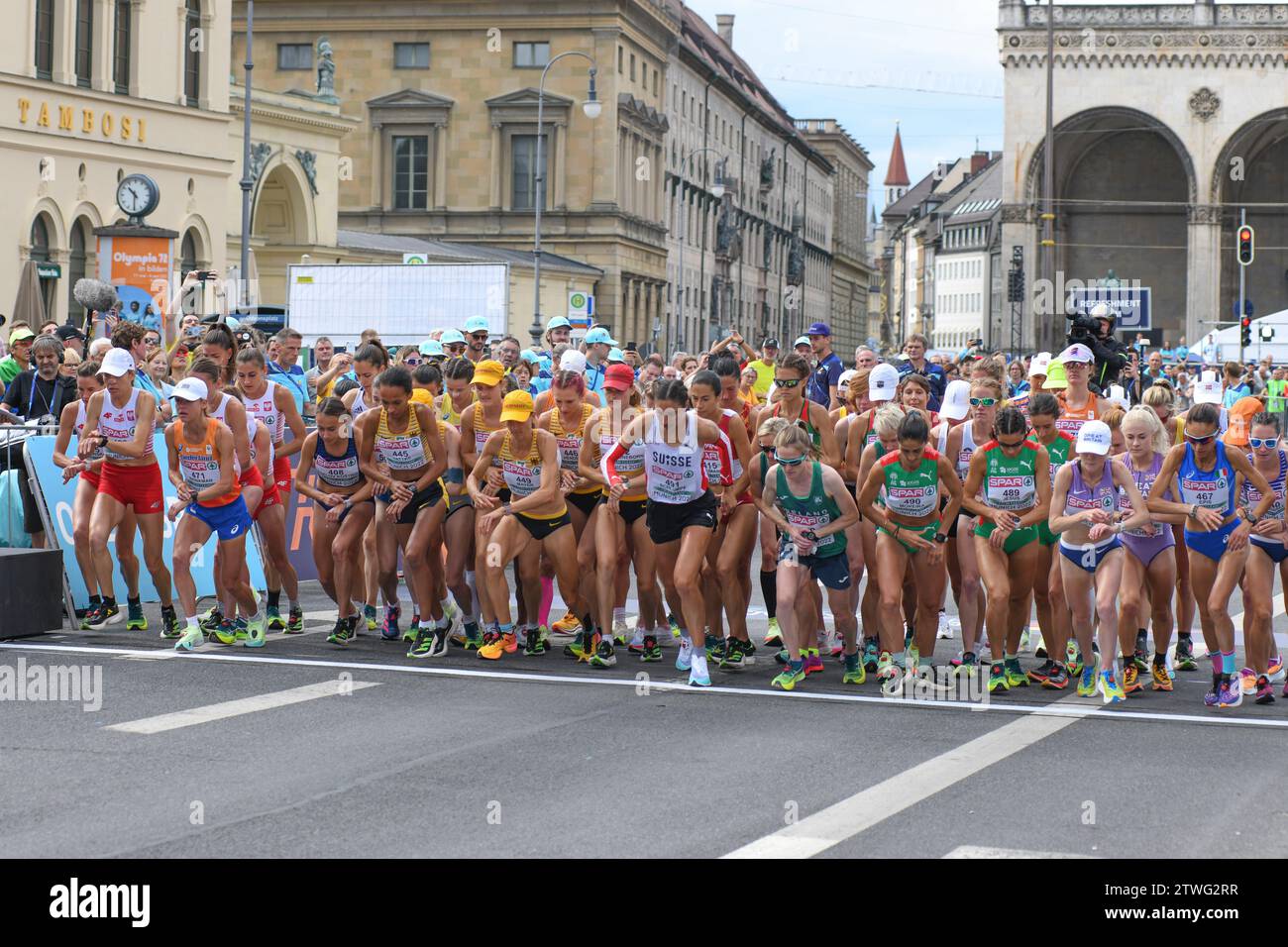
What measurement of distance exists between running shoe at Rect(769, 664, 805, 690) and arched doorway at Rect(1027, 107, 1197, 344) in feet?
248

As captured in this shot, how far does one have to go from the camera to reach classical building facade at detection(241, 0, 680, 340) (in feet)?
250

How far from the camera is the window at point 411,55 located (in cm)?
7706

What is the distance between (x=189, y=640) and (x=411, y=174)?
66.2m

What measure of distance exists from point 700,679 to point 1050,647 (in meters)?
2.30

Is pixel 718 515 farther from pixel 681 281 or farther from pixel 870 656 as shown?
pixel 681 281

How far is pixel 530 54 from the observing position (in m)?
76.2

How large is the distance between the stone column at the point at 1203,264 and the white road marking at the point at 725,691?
74.3 m

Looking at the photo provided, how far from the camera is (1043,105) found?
83.0m

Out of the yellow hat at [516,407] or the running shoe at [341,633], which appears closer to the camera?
the yellow hat at [516,407]

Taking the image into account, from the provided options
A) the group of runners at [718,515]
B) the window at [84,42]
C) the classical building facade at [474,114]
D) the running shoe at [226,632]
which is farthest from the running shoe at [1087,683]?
the classical building facade at [474,114]

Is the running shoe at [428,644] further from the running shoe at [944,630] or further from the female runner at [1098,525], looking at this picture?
the female runner at [1098,525]
